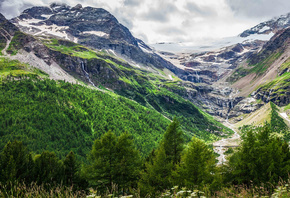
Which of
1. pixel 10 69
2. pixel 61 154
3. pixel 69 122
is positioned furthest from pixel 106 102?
pixel 10 69

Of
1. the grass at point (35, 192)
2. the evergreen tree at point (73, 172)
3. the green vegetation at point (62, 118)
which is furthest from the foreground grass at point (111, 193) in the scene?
the green vegetation at point (62, 118)

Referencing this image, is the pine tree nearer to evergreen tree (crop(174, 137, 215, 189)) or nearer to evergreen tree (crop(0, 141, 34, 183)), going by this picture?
evergreen tree (crop(0, 141, 34, 183))

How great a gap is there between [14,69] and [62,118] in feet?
251

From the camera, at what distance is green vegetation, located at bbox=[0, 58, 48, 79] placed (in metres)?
124

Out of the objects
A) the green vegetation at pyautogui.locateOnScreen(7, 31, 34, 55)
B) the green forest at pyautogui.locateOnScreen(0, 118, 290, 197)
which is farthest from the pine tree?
the green vegetation at pyautogui.locateOnScreen(7, 31, 34, 55)

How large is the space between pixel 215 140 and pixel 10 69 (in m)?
196

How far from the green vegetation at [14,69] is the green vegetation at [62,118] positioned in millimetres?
10255

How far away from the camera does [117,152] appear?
2508 cm

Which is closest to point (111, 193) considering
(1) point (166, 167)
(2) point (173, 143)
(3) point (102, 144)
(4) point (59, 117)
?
(1) point (166, 167)

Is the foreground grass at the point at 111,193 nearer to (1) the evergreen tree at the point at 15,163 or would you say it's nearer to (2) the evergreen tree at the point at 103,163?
(2) the evergreen tree at the point at 103,163

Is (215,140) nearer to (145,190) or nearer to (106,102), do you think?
(106,102)

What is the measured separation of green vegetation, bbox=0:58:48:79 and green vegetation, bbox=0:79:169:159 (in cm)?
1026

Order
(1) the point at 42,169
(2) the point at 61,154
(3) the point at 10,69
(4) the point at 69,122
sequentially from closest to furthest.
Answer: (1) the point at 42,169, (2) the point at 61,154, (4) the point at 69,122, (3) the point at 10,69

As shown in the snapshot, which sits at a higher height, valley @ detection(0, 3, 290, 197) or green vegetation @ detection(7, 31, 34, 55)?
green vegetation @ detection(7, 31, 34, 55)
